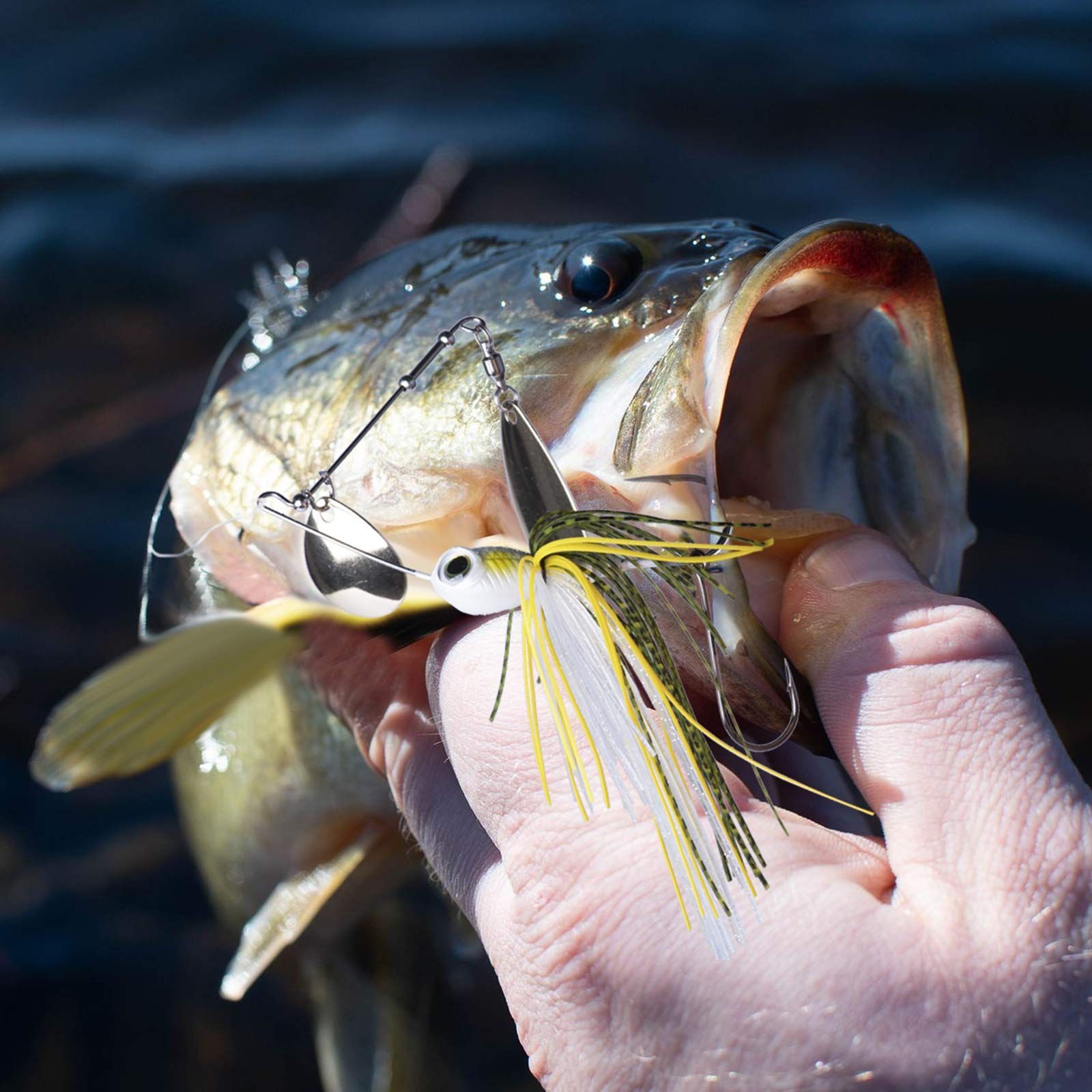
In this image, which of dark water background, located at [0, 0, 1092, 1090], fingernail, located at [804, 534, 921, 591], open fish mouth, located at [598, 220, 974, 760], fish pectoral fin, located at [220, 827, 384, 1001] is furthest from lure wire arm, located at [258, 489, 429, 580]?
dark water background, located at [0, 0, 1092, 1090]

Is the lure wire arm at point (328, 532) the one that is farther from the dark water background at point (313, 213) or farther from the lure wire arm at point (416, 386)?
the dark water background at point (313, 213)

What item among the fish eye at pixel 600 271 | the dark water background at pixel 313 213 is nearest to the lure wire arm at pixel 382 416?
the fish eye at pixel 600 271

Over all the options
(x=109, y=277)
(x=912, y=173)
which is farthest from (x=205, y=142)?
(x=912, y=173)

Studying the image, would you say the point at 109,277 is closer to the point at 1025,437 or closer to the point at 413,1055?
the point at 413,1055

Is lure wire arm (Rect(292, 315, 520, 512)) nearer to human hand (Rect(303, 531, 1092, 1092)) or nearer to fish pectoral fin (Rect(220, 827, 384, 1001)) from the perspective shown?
human hand (Rect(303, 531, 1092, 1092))

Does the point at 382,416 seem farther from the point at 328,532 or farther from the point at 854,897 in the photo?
the point at 854,897
